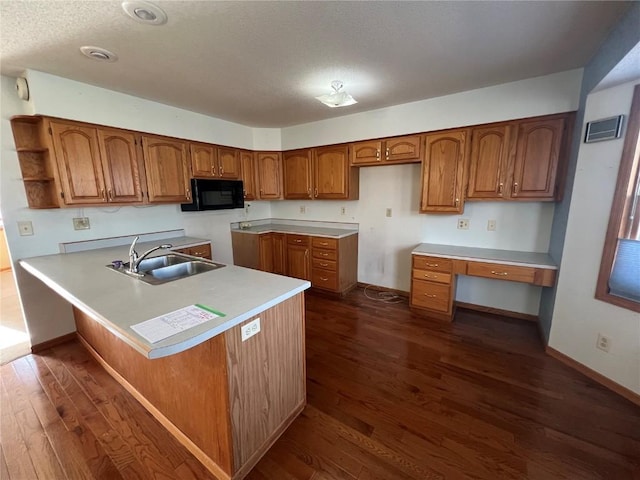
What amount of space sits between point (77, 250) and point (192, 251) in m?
1.01

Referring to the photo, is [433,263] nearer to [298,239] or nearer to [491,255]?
[491,255]

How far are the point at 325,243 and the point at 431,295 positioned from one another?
1.45 meters

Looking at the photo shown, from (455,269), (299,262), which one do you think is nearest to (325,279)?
(299,262)

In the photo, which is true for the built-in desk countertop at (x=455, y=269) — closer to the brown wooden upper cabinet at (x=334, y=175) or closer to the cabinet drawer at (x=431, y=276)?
the cabinet drawer at (x=431, y=276)

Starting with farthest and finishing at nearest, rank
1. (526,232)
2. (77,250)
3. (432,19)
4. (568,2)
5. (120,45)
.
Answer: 1. (526,232)
2. (77,250)
3. (120,45)
4. (432,19)
5. (568,2)

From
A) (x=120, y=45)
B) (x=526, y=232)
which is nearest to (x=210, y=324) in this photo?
(x=120, y=45)

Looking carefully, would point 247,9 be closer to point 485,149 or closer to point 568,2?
point 568,2

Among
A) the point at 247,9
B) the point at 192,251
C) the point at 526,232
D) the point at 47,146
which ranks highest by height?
the point at 247,9

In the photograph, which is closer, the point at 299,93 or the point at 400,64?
the point at 400,64

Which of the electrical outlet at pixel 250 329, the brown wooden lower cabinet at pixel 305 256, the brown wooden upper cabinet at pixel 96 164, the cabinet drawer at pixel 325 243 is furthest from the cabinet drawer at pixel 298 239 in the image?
the electrical outlet at pixel 250 329

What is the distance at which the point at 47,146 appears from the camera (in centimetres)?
222

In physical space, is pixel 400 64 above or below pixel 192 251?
above

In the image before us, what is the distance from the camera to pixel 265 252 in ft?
12.9

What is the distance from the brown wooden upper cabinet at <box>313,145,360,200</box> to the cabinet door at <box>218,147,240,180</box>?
1.11 metres
